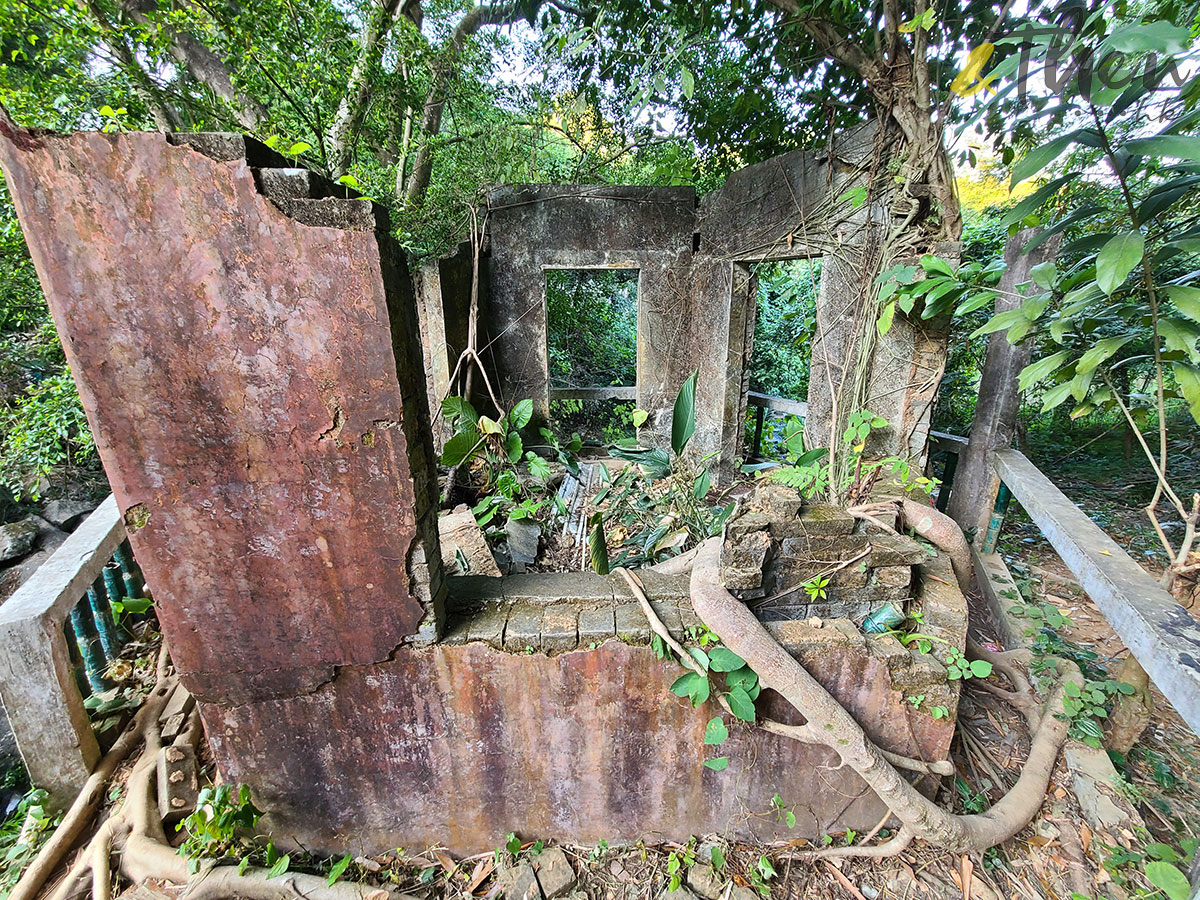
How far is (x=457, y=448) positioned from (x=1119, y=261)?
3.02 meters

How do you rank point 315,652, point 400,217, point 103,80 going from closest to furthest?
point 315,652 < point 103,80 < point 400,217

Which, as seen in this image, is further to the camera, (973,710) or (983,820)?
(973,710)

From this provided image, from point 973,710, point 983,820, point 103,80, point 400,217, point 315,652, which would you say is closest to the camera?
point 315,652

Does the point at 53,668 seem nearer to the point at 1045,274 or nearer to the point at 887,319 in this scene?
the point at 887,319

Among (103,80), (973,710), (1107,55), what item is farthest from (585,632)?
(103,80)

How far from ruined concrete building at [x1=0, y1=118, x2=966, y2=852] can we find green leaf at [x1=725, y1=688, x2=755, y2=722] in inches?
8.1

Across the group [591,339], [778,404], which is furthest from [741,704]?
[591,339]

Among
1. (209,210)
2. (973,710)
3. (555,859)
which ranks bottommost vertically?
(555,859)

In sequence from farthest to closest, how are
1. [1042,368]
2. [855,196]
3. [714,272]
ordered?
[714,272], [855,196], [1042,368]

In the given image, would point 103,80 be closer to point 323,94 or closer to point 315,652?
point 323,94

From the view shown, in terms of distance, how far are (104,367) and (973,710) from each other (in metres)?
3.58

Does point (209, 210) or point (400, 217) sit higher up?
point (400, 217)

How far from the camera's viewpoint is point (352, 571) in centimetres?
156

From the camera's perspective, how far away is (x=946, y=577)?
6.45 ft
